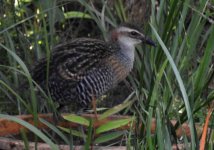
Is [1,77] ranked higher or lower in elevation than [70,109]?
higher

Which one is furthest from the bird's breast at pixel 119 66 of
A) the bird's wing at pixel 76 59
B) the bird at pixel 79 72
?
the bird's wing at pixel 76 59

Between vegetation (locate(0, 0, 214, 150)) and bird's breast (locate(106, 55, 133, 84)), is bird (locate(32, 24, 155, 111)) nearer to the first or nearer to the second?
bird's breast (locate(106, 55, 133, 84))

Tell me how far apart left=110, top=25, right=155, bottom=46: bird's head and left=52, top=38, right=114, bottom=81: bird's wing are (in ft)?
1.01

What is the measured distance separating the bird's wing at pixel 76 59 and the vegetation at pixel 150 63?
7.2 inches

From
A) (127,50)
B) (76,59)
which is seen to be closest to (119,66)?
→ (127,50)

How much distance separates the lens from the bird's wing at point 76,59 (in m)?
5.11

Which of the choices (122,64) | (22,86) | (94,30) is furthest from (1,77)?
(94,30)

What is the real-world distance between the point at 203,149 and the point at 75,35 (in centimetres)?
359

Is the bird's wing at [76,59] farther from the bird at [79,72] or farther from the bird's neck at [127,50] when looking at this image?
the bird's neck at [127,50]

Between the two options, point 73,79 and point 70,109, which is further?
point 70,109

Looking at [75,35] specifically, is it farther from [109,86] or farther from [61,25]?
[109,86]

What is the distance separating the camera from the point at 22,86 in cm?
525

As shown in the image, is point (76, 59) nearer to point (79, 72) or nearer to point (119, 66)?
point (79, 72)

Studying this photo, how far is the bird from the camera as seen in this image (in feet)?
16.7
